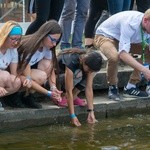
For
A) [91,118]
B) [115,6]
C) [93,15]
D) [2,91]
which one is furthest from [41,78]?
[93,15]

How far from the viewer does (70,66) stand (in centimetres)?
601

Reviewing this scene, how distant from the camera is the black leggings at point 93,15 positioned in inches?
299

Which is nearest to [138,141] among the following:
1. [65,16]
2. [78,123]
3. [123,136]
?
[123,136]

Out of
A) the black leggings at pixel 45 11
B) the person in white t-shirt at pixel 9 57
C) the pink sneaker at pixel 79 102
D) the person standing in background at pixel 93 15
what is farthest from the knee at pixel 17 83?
the person standing in background at pixel 93 15

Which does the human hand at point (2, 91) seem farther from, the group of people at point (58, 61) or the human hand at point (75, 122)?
the human hand at point (75, 122)

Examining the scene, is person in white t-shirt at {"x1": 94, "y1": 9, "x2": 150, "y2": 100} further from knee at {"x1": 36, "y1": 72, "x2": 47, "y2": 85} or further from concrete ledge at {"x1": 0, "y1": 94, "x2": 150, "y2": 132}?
knee at {"x1": 36, "y1": 72, "x2": 47, "y2": 85}

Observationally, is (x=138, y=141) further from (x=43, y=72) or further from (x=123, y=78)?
(x=123, y=78)

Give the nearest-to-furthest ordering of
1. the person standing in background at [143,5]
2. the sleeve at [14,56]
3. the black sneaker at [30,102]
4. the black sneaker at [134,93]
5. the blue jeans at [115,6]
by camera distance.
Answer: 1. the sleeve at [14,56]
2. the black sneaker at [30,102]
3. the black sneaker at [134,93]
4. the blue jeans at [115,6]
5. the person standing in background at [143,5]

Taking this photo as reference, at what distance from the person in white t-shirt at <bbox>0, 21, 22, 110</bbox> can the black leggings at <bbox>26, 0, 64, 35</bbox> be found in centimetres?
77

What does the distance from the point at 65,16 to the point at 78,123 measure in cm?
160

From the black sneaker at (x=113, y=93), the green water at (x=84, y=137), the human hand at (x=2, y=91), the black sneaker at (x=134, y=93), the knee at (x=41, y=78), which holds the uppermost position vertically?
the knee at (x=41, y=78)

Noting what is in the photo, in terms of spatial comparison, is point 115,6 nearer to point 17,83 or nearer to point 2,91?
point 17,83

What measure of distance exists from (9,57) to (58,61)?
61 centimetres

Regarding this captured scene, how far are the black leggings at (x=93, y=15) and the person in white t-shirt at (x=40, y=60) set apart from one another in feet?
5.20
